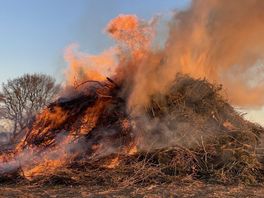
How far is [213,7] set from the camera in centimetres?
1195

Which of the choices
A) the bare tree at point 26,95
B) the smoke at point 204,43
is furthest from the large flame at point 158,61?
the bare tree at point 26,95

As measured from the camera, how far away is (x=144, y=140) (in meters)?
10.3

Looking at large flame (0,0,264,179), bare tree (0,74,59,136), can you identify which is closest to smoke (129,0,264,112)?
large flame (0,0,264,179)

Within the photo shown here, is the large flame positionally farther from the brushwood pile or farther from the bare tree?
the bare tree

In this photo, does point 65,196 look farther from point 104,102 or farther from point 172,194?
point 104,102

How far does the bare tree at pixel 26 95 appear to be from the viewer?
2812cm

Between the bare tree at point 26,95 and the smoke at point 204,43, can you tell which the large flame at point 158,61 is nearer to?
the smoke at point 204,43

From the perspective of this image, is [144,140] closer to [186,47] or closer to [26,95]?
[186,47]

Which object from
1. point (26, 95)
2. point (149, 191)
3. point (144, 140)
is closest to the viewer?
point (149, 191)

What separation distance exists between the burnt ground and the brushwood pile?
39cm

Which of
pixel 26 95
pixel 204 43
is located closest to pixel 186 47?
pixel 204 43

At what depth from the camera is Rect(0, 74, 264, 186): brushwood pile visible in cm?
915

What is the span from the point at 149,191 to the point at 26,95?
22863 millimetres

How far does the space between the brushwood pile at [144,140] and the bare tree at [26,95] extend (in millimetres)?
16579
